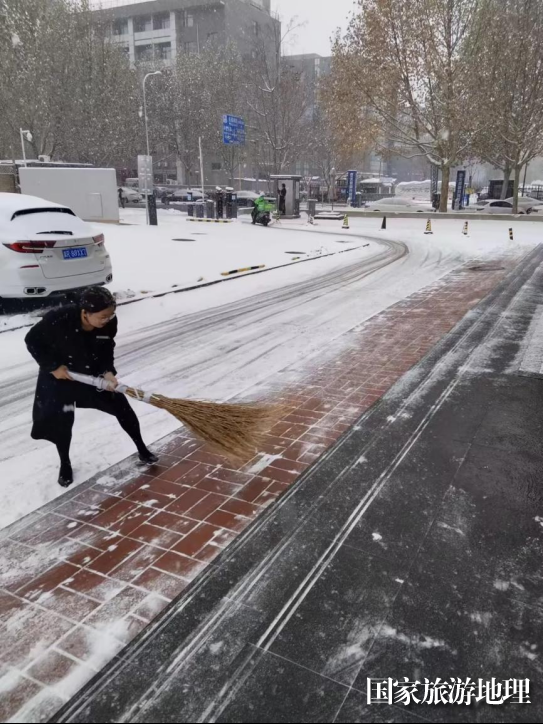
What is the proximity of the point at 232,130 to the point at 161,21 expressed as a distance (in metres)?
54.5

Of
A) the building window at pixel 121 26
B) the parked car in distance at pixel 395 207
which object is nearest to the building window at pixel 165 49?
the building window at pixel 121 26

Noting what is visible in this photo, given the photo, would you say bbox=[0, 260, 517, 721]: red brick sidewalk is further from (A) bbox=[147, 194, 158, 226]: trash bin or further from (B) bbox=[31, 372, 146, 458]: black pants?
(A) bbox=[147, 194, 158, 226]: trash bin

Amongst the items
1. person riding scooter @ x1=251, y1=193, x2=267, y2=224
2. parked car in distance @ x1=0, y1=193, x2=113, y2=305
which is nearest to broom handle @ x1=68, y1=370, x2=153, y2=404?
parked car in distance @ x1=0, y1=193, x2=113, y2=305

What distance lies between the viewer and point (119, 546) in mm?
3297

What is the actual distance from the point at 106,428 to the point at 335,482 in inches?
87.2

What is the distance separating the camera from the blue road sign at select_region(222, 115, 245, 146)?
31.5 metres

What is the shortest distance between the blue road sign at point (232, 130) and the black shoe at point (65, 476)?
101ft

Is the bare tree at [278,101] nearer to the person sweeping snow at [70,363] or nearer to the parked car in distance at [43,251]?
the parked car in distance at [43,251]

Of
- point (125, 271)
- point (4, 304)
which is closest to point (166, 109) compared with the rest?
point (125, 271)

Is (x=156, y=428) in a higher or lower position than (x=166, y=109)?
lower

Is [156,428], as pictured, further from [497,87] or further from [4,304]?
[497,87]

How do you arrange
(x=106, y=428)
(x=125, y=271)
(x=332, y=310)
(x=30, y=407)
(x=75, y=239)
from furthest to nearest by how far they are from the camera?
1. (x=125, y=271)
2. (x=332, y=310)
3. (x=75, y=239)
4. (x=30, y=407)
5. (x=106, y=428)

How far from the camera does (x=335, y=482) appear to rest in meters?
3.98

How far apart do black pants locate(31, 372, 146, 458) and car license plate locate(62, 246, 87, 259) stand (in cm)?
485
